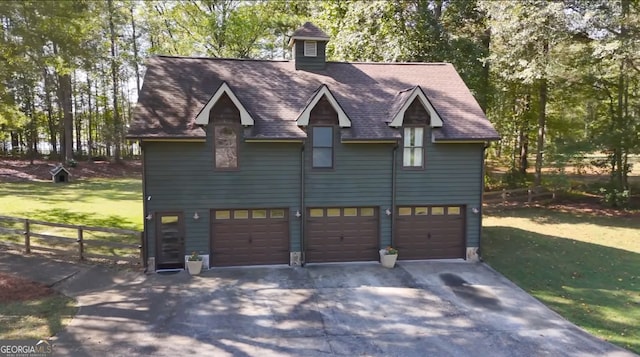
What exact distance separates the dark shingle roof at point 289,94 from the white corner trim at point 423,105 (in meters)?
0.30

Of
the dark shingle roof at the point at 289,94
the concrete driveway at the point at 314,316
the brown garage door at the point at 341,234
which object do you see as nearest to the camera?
the concrete driveway at the point at 314,316

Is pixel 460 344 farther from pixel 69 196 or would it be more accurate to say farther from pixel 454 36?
pixel 69 196

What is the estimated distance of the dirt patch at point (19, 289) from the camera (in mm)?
10500

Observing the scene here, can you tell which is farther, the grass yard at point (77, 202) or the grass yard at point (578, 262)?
the grass yard at point (77, 202)

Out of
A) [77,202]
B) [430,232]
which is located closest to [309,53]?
[430,232]

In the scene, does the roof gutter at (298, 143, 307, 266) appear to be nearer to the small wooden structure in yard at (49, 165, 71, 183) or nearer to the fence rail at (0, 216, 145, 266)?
the fence rail at (0, 216, 145, 266)

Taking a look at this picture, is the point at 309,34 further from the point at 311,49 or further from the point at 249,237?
the point at 249,237

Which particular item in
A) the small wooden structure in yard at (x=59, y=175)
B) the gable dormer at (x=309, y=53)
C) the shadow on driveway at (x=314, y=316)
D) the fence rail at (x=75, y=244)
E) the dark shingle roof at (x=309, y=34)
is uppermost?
the dark shingle roof at (x=309, y=34)

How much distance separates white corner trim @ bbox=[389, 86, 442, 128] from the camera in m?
14.0

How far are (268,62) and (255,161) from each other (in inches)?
193

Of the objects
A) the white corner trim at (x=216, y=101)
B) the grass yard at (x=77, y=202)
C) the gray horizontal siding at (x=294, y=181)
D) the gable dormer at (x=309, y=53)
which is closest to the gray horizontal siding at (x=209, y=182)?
the gray horizontal siding at (x=294, y=181)

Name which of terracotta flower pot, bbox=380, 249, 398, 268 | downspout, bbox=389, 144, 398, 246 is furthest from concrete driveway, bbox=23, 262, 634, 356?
downspout, bbox=389, 144, 398, 246

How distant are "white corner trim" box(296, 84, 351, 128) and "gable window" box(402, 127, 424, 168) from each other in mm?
2161

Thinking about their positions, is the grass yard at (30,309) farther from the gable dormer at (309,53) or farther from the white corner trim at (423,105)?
the gable dormer at (309,53)
